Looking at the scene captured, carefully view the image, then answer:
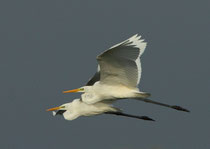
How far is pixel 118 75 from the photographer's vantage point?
15.3m

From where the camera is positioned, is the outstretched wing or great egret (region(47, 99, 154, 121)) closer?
the outstretched wing

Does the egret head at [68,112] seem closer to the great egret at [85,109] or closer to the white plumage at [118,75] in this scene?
the great egret at [85,109]

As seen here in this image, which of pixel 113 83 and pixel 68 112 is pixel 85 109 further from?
pixel 113 83

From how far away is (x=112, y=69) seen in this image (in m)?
15.0

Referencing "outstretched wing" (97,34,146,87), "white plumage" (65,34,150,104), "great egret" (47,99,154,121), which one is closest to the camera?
"outstretched wing" (97,34,146,87)

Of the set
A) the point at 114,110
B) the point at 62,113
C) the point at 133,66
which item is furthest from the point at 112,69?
the point at 62,113

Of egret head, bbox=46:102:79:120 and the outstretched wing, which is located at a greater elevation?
the outstretched wing

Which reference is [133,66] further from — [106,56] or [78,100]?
[78,100]

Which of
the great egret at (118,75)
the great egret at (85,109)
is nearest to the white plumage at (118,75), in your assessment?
the great egret at (118,75)

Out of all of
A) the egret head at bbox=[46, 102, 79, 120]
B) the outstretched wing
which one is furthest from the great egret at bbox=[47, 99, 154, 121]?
the outstretched wing

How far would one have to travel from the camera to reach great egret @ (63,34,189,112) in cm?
1394

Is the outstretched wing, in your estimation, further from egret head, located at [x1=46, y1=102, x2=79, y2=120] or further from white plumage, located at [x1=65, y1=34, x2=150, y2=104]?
egret head, located at [x1=46, y1=102, x2=79, y2=120]

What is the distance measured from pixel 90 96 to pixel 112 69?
5.10 ft

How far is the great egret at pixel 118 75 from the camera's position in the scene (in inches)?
549
